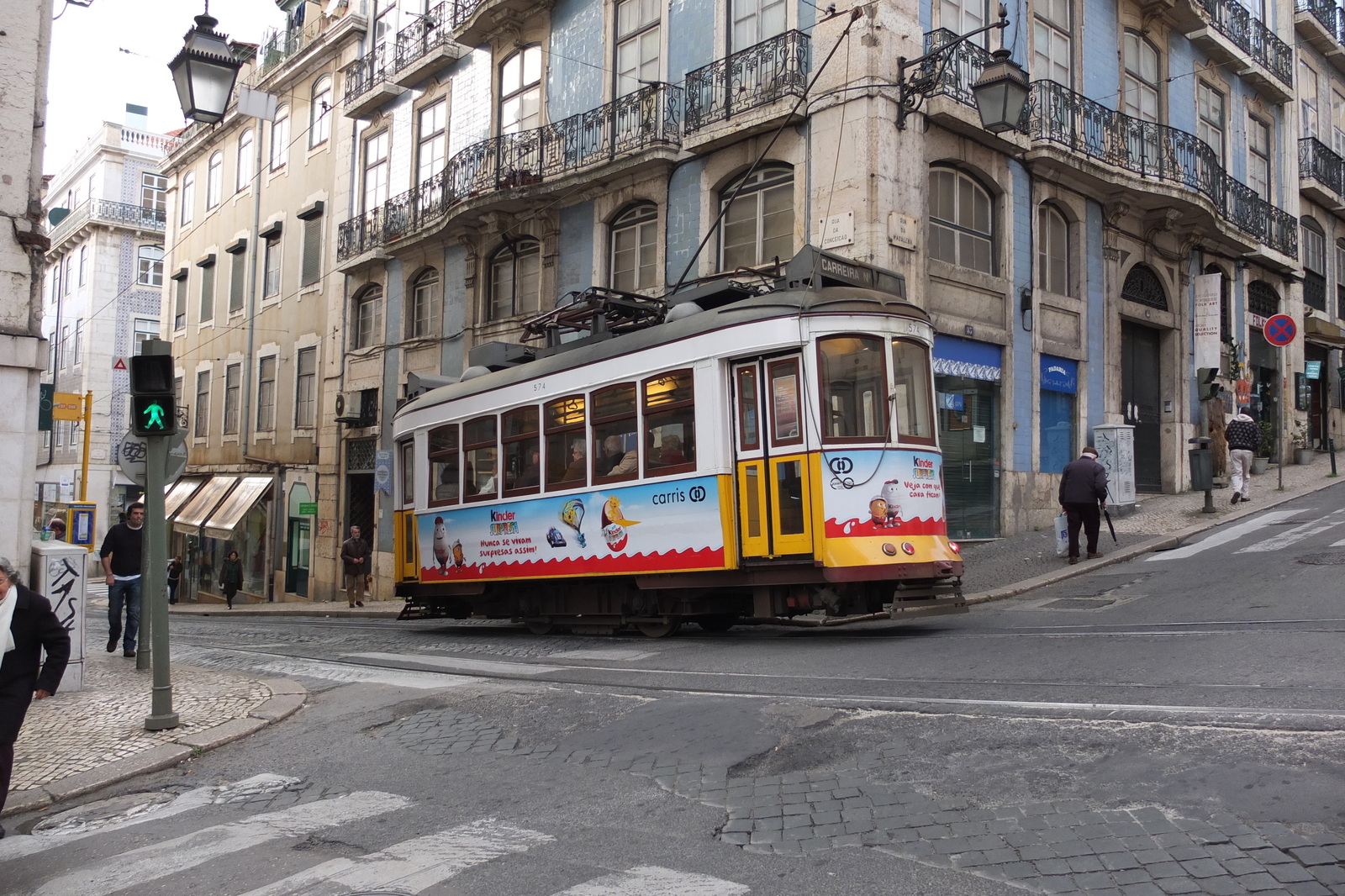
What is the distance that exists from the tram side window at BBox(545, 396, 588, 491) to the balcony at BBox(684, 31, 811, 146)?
6801 millimetres

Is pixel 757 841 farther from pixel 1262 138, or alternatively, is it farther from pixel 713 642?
pixel 1262 138

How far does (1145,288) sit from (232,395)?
2415 centimetres

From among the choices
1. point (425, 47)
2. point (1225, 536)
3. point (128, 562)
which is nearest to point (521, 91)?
point (425, 47)

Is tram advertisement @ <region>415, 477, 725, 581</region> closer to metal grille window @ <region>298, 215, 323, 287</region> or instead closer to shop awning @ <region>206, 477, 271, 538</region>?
metal grille window @ <region>298, 215, 323, 287</region>

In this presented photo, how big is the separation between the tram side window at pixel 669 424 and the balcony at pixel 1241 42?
1586 centimetres

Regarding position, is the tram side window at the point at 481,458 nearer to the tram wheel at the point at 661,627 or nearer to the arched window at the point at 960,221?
the tram wheel at the point at 661,627

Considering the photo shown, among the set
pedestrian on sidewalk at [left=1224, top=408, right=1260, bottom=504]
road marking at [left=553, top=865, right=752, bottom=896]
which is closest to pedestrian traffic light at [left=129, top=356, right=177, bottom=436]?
road marking at [left=553, top=865, right=752, bottom=896]

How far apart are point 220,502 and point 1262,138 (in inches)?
1071

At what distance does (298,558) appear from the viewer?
27906mm

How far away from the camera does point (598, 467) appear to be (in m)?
11.4

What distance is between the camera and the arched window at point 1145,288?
2039 centimetres

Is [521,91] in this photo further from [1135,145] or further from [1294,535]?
[1294,535]

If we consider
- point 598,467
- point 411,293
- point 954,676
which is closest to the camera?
point 954,676

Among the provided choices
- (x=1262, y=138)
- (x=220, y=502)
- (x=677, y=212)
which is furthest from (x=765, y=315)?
(x=220, y=502)
